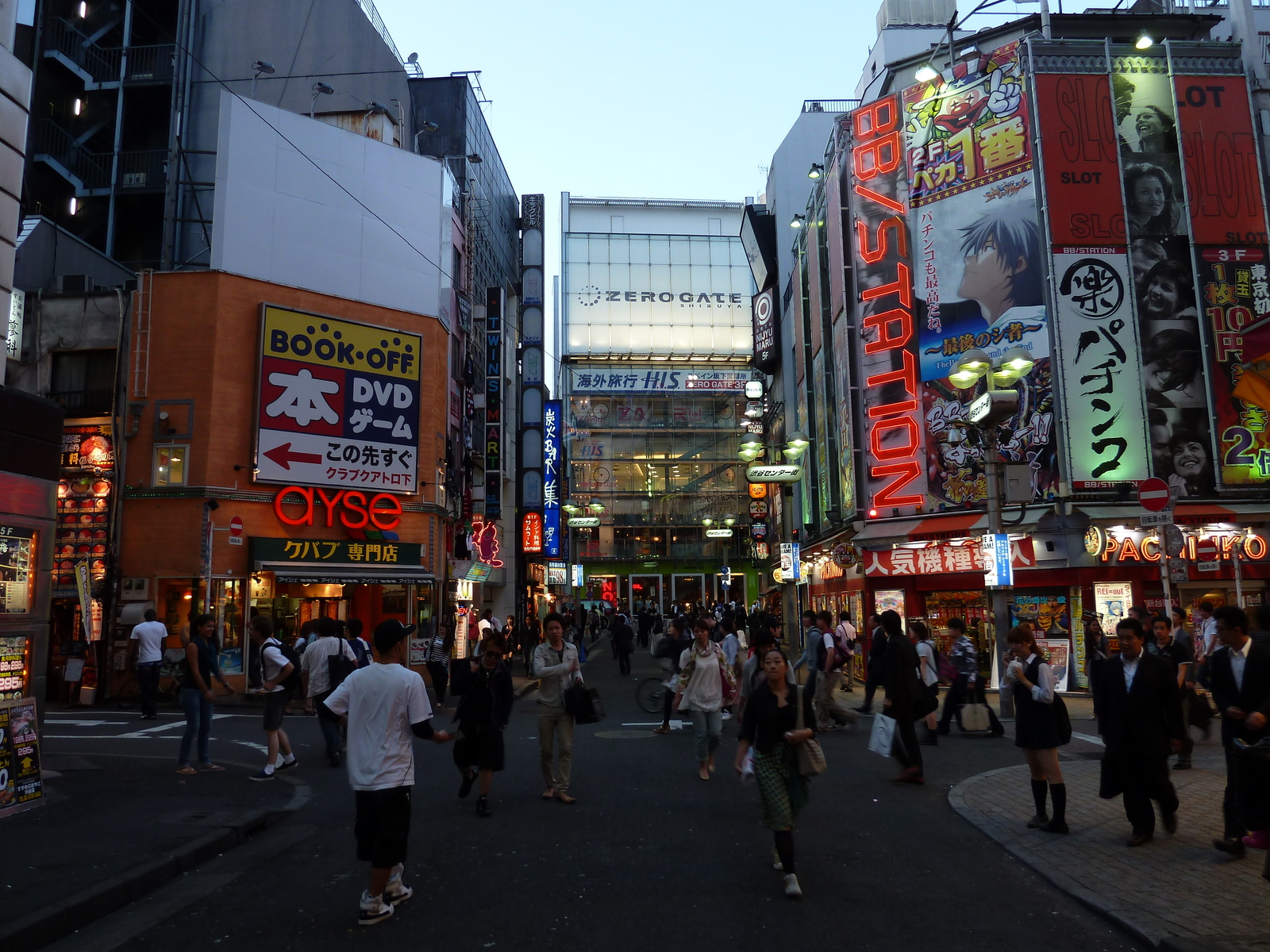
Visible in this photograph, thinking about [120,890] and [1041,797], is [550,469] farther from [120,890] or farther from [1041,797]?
[120,890]

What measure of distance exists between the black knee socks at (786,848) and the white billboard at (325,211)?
21.3 m

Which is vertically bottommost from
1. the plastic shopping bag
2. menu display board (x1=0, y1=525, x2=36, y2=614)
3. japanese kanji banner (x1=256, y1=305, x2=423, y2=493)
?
the plastic shopping bag

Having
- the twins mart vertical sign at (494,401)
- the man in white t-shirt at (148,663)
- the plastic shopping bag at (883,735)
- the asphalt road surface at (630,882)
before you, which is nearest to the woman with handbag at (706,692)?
the asphalt road surface at (630,882)

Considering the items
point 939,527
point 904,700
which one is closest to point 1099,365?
point 939,527

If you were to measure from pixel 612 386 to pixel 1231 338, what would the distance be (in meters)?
50.2

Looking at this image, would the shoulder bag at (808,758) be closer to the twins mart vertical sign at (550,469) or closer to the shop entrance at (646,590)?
the twins mart vertical sign at (550,469)

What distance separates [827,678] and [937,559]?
9.33 metres

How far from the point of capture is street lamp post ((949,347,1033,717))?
1340cm

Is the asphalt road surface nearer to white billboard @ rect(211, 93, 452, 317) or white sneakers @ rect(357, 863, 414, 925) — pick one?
white sneakers @ rect(357, 863, 414, 925)

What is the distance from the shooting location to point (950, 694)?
14266 millimetres

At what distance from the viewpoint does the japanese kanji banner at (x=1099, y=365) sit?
832 inches

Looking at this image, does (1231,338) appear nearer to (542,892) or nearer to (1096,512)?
(1096,512)

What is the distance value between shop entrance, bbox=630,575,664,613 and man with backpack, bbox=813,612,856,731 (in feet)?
168

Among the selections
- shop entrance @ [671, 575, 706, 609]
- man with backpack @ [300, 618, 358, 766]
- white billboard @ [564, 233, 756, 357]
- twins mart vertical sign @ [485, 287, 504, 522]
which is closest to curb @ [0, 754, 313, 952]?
man with backpack @ [300, 618, 358, 766]
